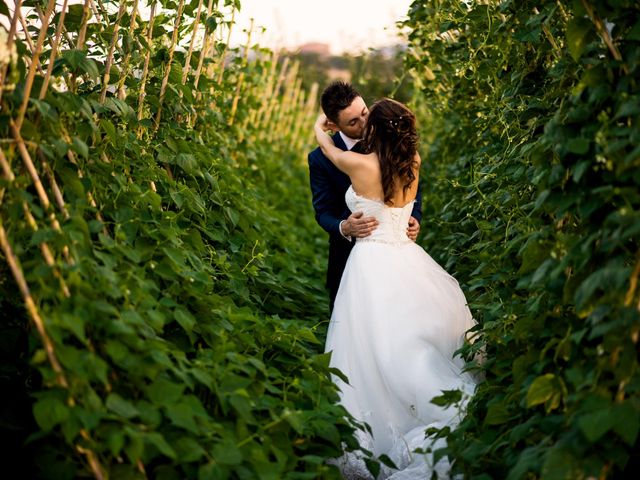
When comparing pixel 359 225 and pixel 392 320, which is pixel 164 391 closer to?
pixel 392 320

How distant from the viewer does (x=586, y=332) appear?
2.43m

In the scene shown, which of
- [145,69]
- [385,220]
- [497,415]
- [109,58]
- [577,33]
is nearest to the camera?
[577,33]

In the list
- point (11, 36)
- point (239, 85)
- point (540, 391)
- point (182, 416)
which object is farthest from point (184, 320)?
point (239, 85)

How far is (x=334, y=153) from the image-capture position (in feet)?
13.9

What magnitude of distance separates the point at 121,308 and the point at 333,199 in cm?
233

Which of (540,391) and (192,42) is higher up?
(192,42)

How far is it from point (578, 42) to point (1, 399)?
7.41 feet

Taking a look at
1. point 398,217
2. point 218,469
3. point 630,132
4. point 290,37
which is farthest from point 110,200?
point 290,37

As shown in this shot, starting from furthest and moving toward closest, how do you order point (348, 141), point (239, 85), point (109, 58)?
point (239, 85) < point (348, 141) < point (109, 58)

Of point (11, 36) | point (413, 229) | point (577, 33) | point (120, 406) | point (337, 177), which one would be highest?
point (577, 33)

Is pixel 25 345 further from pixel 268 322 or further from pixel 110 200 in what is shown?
pixel 268 322

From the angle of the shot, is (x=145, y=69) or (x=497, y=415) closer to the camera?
Answer: (x=497, y=415)

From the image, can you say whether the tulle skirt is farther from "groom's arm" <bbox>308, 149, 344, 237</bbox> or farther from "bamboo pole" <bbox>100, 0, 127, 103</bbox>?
"bamboo pole" <bbox>100, 0, 127, 103</bbox>

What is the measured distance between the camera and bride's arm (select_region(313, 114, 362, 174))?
4070 millimetres
